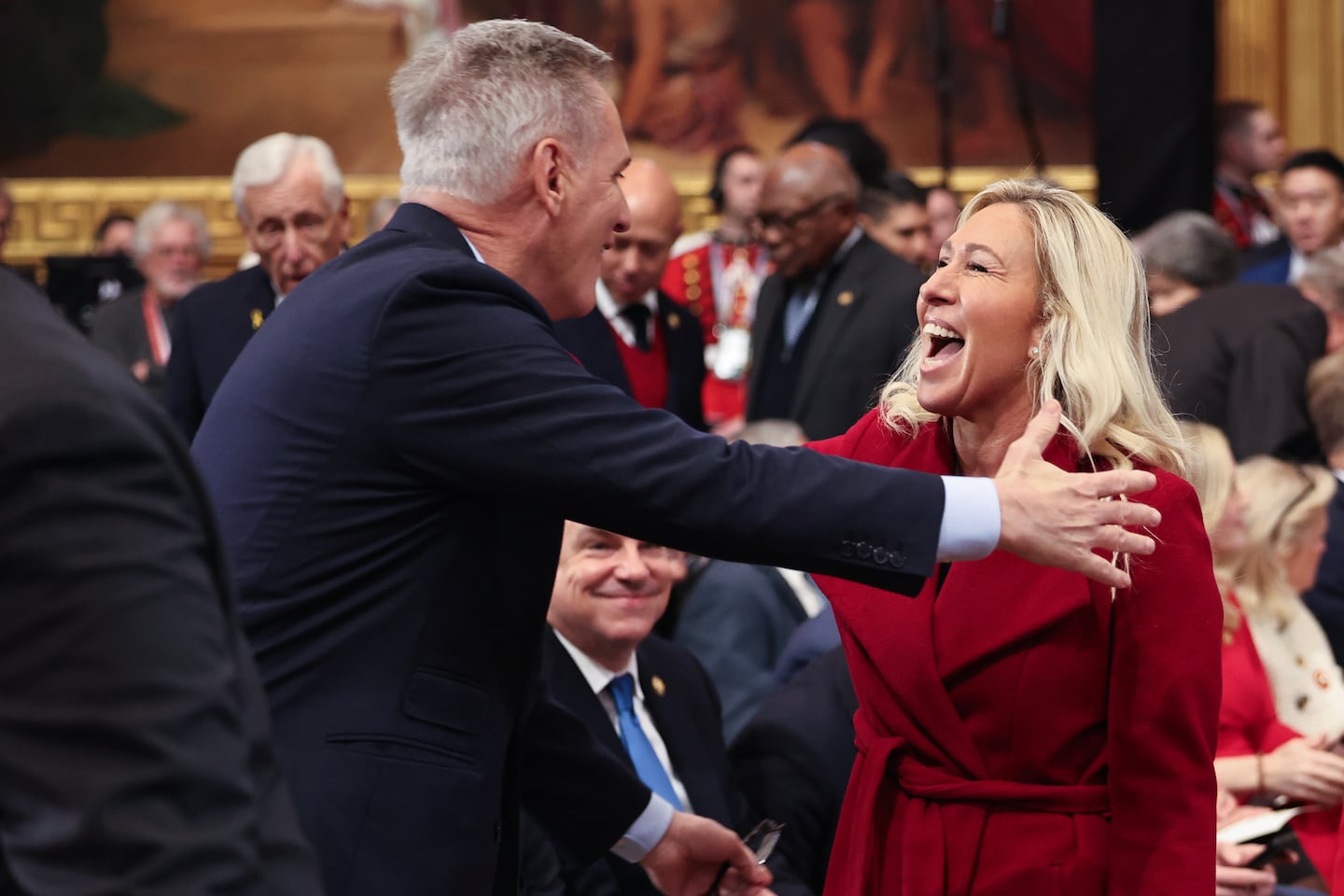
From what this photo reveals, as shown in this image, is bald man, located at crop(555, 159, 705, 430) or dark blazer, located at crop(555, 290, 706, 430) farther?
dark blazer, located at crop(555, 290, 706, 430)

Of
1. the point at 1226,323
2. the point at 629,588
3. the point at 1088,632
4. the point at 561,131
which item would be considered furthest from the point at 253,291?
the point at 1226,323

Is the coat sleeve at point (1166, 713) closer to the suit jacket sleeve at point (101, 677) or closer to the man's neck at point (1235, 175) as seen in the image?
the suit jacket sleeve at point (101, 677)

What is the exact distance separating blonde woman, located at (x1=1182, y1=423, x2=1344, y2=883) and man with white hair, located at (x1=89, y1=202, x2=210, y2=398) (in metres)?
3.59

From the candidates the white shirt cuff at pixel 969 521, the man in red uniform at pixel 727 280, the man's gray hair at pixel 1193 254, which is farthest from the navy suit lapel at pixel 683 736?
the man in red uniform at pixel 727 280

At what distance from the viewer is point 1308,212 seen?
24.5ft

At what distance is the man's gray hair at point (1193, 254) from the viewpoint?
6273 millimetres

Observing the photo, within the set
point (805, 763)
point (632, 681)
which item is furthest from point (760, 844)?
point (632, 681)

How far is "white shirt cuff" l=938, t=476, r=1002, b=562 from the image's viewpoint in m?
1.98

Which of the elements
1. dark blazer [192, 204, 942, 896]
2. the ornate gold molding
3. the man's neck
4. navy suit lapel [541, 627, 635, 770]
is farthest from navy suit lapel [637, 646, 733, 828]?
the ornate gold molding

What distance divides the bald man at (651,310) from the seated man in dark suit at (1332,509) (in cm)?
178

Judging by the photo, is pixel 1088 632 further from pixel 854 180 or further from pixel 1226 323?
pixel 1226 323

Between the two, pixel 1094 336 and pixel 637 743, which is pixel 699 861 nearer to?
pixel 637 743

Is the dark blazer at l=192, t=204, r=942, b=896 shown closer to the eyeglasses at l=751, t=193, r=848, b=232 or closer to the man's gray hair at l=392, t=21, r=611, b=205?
the man's gray hair at l=392, t=21, r=611, b=205

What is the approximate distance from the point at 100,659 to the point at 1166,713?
142 cm
